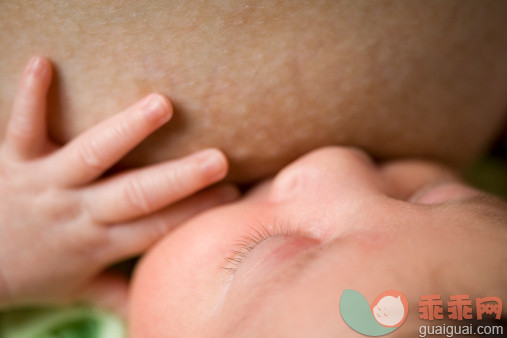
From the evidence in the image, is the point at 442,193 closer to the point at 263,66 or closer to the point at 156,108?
the point at 263,66

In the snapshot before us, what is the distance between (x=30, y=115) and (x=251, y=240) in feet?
1.24

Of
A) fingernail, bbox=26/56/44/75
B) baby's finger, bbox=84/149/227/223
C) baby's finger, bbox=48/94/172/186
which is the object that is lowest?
baby's finger, bbox=84/149/227/223

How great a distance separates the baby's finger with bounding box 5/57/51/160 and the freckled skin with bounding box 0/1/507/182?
0.02 metres

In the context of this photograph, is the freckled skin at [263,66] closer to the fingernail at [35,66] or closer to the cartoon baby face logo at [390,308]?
the fingernail at [35,66]

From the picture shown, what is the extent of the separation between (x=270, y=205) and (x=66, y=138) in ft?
1.15

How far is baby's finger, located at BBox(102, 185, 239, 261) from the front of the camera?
694mm

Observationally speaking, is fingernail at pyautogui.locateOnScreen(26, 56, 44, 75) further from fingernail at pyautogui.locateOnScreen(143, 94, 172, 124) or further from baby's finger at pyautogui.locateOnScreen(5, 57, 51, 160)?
fingernail at pyautogui.locateOnScreen(143, 94, 172, 124)

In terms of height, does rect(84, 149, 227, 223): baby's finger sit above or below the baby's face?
above

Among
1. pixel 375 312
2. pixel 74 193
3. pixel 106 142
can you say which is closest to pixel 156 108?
pixel 106 142

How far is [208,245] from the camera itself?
582 mm

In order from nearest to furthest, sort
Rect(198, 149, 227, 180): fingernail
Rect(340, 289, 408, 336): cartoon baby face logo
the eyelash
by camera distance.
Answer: Rect(340, 289, 408, 336): cartoon baby face logo → the eyelash → Rect(198, 149, 227, 180): fingernail

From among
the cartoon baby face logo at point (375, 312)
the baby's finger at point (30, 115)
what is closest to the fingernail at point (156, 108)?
the baby's finger at point (30, 115)

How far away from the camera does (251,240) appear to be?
0.54 metres

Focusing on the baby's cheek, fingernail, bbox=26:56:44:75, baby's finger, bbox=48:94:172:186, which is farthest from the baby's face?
fingernail, bbox=26:56:44:75
